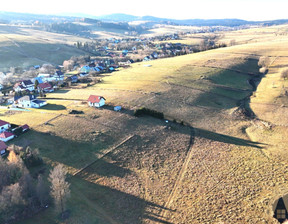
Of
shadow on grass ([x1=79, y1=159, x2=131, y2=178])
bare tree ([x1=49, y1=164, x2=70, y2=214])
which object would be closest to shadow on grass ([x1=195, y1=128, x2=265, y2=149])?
shadow on grass ([x1=79, y1=159, x2=131, y2=178])

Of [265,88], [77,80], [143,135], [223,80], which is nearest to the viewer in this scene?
[143,135]

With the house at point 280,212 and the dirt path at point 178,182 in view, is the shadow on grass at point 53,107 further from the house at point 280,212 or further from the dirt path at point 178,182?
the house at point 280,212

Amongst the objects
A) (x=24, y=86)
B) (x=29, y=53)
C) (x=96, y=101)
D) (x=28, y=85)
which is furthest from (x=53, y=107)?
(x=29, y=53)

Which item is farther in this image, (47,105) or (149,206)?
(47,105)

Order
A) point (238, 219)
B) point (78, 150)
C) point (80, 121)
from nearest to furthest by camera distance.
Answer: point (238, 219) < point (78, 150) < point (80, 121)

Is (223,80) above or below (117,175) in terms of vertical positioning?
above

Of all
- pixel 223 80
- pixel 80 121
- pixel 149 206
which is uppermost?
pixel 223 80

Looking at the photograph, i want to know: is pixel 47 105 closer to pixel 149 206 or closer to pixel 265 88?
pixel 149 206

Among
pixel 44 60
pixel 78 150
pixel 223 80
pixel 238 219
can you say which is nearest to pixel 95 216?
pixel 78 150
